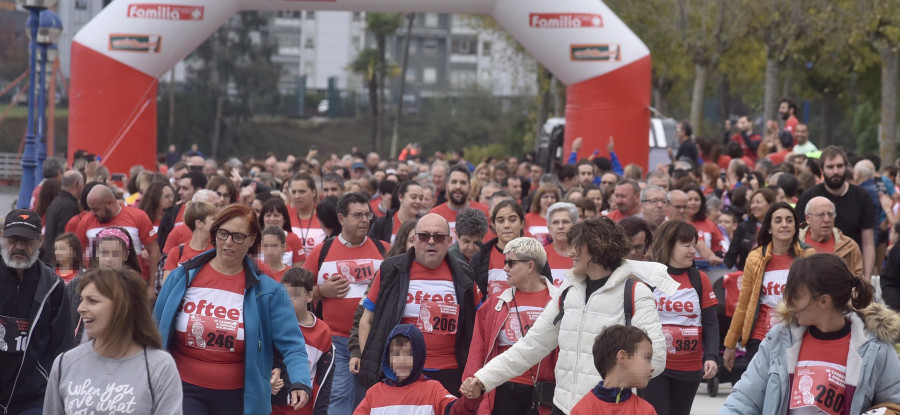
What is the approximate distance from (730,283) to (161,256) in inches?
178

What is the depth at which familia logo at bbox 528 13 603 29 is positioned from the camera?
754 inches

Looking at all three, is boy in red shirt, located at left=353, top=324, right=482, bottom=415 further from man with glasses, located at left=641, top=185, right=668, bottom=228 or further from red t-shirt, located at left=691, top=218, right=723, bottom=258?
red t-shirt, located at left=691, top=218, right=723, bottom=258

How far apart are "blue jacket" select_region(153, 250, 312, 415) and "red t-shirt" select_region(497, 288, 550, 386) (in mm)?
1375

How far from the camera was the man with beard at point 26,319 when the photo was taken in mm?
6441

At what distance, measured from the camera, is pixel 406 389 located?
6121 mm

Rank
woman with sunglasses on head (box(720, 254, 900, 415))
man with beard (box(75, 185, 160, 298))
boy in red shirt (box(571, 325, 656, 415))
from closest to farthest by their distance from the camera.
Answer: woman with sunglasses on head (box(720, 254, 900, 415)), boy in red shirt (box(571, 325, 656, 415)), man with beard (box(75, 185, 160, 298))

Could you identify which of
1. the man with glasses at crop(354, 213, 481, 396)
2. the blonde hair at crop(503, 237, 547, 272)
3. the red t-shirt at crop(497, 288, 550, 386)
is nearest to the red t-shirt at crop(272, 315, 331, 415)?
the man with glasses at crop(354, 213, 481, 396)

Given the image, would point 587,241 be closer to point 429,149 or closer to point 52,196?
point 52,196

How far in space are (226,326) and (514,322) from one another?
1783 mm

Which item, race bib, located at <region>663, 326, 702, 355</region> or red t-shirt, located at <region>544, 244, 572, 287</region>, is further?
red t-shirt, located at <region>544, 244, 572, 287</region>

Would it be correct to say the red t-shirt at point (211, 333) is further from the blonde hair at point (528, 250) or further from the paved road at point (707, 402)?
the paved road at point (707, 402)

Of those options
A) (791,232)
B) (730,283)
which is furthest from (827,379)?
(730,283)

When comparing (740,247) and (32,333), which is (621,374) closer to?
(32,333)

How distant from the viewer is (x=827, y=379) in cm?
491
